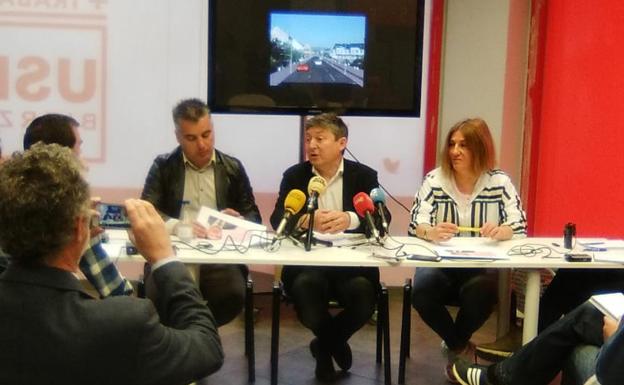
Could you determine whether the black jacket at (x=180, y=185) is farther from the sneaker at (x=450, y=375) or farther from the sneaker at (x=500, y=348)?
the sneaker at (x=500, y=348)

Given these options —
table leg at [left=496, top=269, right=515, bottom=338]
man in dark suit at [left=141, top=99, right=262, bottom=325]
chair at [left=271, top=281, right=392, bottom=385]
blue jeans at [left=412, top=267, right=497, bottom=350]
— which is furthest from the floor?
man in dark suit at [left=141, top=99, right=262, bottom=325]

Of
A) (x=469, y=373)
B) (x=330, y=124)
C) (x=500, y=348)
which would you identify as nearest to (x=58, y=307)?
(x=469, y=373)

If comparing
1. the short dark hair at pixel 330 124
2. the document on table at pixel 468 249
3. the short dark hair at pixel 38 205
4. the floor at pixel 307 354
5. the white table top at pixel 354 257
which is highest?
the short dark hair at pixel 330 124

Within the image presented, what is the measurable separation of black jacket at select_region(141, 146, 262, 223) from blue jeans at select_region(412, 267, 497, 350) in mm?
961

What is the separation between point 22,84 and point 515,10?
10.2ft

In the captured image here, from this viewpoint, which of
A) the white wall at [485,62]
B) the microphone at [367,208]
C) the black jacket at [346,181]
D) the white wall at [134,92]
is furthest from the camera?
the white wall at [485,62]

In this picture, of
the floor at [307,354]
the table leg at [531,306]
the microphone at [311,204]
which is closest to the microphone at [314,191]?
the microphone at [311,204]

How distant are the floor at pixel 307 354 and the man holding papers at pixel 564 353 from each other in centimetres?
65

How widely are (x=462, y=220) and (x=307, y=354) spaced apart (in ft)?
3.44

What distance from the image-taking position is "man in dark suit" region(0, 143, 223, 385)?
147 centimetres

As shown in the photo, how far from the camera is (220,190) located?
13.0ft

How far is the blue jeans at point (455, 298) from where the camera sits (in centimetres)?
357

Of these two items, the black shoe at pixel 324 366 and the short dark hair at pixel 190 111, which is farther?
the short dark hair at pixel 190 111

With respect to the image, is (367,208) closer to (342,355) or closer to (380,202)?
(380,202)
